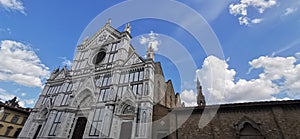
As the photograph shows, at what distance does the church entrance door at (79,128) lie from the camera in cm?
1660

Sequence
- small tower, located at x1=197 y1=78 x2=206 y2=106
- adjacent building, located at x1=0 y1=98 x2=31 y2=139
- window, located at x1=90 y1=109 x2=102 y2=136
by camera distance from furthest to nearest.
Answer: small tower, located at x1=197 y1=78 x2=206 y2=106, adjacent building, located at x1=0 y1=98 x2=31 y2=139, window, located at x1=90 y1=109 x2=102 y2=136

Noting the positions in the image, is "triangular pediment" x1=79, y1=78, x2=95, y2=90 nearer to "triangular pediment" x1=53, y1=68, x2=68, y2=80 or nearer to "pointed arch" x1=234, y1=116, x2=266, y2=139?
"triangular pediment" x1=53, y1=68, x2=68, y2=80

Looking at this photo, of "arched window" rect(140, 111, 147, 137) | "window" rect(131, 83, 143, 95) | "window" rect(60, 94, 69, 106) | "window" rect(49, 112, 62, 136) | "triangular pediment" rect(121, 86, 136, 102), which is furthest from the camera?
"window" rect(60, 94, 69, 106)

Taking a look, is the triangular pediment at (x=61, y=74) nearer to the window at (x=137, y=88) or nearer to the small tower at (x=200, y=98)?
the window at (x=137, y=88)

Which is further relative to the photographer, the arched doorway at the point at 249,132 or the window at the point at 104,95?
the window at the point at 104,95

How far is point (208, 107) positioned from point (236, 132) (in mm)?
2569

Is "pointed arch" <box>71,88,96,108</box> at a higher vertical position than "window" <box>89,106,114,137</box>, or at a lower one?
higher

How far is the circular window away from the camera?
72.3ft

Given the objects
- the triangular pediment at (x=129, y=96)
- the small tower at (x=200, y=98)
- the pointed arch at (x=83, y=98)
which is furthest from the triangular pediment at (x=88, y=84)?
the small tower at (x=200, y=98)

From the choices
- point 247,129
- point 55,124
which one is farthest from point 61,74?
point 247,129

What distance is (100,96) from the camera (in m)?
17.7

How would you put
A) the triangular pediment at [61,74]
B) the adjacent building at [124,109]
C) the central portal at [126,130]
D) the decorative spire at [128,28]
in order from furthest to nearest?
1. the triangular pediment at [61,74]
2. the decorative spire at [128,28]
3. the central portal at [126,130]
4. the adjacent building at [124,109]

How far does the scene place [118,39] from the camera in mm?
21859

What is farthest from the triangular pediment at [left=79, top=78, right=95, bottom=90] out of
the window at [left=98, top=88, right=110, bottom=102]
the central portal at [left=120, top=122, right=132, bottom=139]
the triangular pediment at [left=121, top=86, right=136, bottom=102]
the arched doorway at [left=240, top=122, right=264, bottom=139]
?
the arched doorway at [left=240, top=122, right=264, bottom=139]
